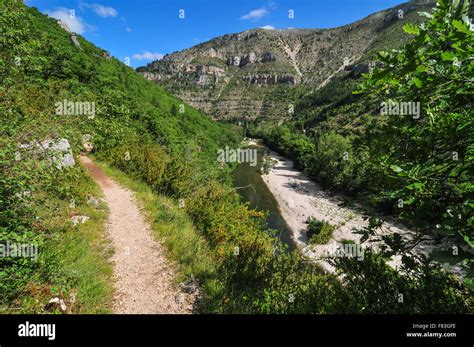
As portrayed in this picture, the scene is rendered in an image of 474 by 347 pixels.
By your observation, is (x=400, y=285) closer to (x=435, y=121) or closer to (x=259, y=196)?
(x=435, y=121)

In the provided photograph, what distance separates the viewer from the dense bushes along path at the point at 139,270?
5.21 m

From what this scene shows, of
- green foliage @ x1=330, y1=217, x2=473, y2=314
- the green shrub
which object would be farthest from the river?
green foliage @ x1=330, y1=217, x2=473, y2=314

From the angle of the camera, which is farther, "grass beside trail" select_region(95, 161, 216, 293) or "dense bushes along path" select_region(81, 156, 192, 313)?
"grass beside trail" select_region(95, 161, 216, 293)

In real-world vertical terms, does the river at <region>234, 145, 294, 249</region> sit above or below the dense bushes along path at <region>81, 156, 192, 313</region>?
below

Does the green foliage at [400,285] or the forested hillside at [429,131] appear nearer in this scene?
the forested hillside at [429,131]

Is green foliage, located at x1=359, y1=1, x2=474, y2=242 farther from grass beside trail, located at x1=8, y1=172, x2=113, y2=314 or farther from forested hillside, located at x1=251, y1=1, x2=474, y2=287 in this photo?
grass beside trail, located at x1=8, y1=172, x2=113, y2=314

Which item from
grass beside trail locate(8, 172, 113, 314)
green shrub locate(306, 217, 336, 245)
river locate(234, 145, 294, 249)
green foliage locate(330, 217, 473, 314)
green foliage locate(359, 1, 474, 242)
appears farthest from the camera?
river locate(234, 145, 294, 249)

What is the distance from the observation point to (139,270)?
6312 mm

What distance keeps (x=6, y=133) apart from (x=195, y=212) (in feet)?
22.5

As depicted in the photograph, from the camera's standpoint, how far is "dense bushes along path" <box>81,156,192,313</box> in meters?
5.21

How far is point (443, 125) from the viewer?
85.7 inches

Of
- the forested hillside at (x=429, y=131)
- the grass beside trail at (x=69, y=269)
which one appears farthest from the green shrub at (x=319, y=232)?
the forested hillside at (x=429, y=131)

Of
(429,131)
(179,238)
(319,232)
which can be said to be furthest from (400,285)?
(319,232)

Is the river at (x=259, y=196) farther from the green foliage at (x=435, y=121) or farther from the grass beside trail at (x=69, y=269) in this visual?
the green foliage at (x=435, y=121)
